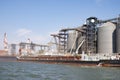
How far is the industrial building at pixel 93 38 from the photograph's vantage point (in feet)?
353

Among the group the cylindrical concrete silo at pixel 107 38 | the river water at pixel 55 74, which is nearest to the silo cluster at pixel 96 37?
the cylindrical concrete silo at pixel 107 38

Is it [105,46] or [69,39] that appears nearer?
[105,46]

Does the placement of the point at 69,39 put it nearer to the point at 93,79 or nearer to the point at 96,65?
the point at 96,65

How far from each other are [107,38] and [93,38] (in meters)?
12.9

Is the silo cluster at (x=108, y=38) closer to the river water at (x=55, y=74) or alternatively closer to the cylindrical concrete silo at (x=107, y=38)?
the cylindrical concrete silo at (x=107, y=38)

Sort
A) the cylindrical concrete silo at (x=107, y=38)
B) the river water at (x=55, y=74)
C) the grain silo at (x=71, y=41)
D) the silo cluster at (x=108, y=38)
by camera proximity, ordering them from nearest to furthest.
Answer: the river water at (x=55, y=74) < the silo cluster at (x=108, y=38) < the cylindrical concrete silo at (x=107, y=38) < the grain silo at (x=71, y=41)

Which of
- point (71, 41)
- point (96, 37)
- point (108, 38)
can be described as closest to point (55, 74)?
point (108, 38)

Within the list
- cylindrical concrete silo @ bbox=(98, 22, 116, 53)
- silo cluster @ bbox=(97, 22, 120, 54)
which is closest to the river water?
Result: silo cluster @ bbox=(97, 22, 120, 54)

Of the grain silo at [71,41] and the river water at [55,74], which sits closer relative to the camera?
the river water at [55,74]

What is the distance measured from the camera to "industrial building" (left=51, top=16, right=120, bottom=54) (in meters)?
108

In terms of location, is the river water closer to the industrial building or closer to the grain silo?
the industrial building

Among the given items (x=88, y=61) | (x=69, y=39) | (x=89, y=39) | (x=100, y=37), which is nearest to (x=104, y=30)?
(x=100, y=37)

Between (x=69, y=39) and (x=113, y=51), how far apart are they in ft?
123

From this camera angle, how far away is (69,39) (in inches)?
5507
